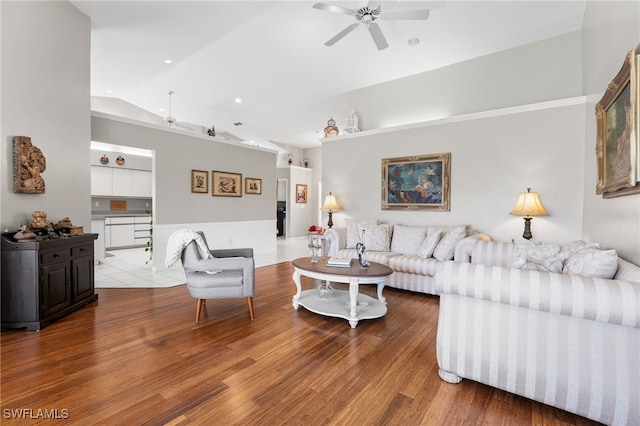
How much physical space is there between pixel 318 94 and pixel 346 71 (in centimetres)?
117

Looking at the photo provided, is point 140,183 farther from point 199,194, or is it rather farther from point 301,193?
Result: point 301,193

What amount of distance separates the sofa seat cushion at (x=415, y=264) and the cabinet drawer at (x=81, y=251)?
12.5 ft

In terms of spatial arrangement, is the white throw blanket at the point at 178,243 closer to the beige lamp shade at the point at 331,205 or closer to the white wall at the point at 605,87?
the beige lamp shade at the point at 331,205

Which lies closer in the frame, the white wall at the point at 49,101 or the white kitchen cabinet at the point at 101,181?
the white wall at the point at 49,101

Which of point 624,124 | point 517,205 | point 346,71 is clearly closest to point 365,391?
point 624,124

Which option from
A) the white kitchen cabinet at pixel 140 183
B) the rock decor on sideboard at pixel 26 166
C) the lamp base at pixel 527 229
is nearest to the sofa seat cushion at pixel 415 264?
the lamp base at pixel 527 229

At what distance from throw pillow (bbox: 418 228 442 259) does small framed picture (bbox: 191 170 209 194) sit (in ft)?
14.0

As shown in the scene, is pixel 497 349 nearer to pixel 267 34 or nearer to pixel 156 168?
pixel 267 34

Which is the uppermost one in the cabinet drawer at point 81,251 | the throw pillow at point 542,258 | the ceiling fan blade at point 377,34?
the ceiling fan blade at point 377,34

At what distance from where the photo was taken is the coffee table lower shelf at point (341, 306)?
298 cm

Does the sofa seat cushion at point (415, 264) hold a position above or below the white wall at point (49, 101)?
below

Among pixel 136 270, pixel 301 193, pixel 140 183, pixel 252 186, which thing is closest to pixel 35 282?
pixel 136 270

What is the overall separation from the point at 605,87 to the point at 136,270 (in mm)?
6852

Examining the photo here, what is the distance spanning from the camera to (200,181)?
5820 millimetres
